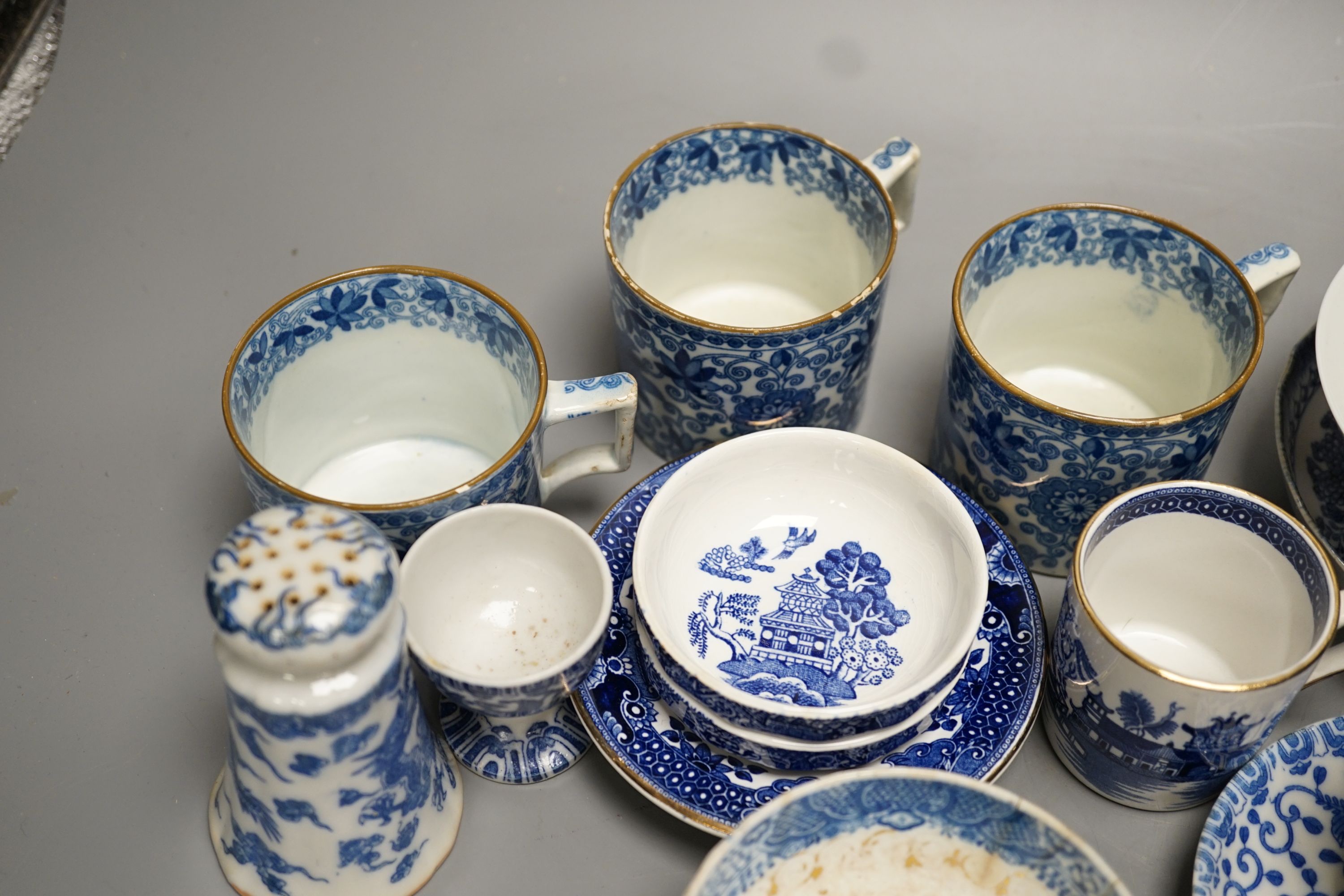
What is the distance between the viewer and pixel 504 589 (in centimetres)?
123

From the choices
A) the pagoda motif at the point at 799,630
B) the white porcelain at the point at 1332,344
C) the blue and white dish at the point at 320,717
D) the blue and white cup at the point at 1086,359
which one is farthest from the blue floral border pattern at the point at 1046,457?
the blue and white dish at the point at 320,717

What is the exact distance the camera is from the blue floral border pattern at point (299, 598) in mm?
883

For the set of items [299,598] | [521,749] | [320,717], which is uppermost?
[299,598]

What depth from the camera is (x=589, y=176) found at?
184 cm

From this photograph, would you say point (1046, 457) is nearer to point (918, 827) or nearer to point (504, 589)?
point (918, 827)

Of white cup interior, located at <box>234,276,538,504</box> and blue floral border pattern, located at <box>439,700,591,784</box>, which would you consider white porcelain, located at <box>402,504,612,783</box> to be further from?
white cup interior, located at <box>234,276,538,504</box>

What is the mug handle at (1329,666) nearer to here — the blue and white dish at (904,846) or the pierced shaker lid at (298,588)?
the blue and white dish at (904,846)

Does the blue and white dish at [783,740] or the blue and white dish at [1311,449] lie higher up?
the blue and white dish at [1311,449]

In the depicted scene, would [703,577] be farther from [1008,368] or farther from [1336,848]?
[1336,848]

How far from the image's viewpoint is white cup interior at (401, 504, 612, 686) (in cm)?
117

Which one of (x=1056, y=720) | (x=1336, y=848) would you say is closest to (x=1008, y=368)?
(x=1056, y=720)

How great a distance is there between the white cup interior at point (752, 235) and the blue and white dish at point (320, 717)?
62cm

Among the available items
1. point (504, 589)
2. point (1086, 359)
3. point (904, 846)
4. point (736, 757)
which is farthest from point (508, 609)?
point (1086, 359)

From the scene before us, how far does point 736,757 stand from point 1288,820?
1.63 ft
